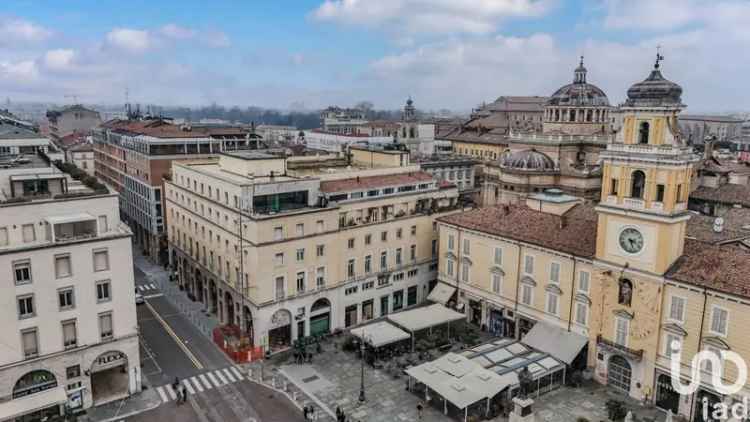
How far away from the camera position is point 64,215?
4269cm

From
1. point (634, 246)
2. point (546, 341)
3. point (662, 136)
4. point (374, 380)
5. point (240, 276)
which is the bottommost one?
point (374, 380)

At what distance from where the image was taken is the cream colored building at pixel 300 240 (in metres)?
55.8

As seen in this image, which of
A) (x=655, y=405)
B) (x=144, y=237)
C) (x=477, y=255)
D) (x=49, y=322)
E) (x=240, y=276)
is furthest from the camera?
(x=144, y=237)

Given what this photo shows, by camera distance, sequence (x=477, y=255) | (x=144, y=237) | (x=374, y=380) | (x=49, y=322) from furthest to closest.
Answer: (x=144, y=237) < (x=477, y=255) < (x=374, y=380) < (x=49, y=322)

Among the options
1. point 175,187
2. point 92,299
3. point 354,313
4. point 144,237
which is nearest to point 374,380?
point 354,313

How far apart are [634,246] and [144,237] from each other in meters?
77.4

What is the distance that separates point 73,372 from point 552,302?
43.3 meters

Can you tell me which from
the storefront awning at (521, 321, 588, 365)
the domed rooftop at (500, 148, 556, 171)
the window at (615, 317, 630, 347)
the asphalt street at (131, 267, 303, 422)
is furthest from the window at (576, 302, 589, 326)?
the domed rooftop at (500, 148, 556, 171)

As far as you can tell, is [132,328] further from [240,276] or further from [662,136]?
[662,136]

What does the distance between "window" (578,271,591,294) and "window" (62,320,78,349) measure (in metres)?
44.1

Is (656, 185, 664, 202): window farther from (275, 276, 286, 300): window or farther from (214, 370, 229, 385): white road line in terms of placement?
(214, 370, 229, 385): white road line

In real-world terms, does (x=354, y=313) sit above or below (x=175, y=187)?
below

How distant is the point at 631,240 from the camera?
47.2 metres

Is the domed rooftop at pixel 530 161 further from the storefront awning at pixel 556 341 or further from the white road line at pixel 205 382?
the white road line at pixel 205 382
